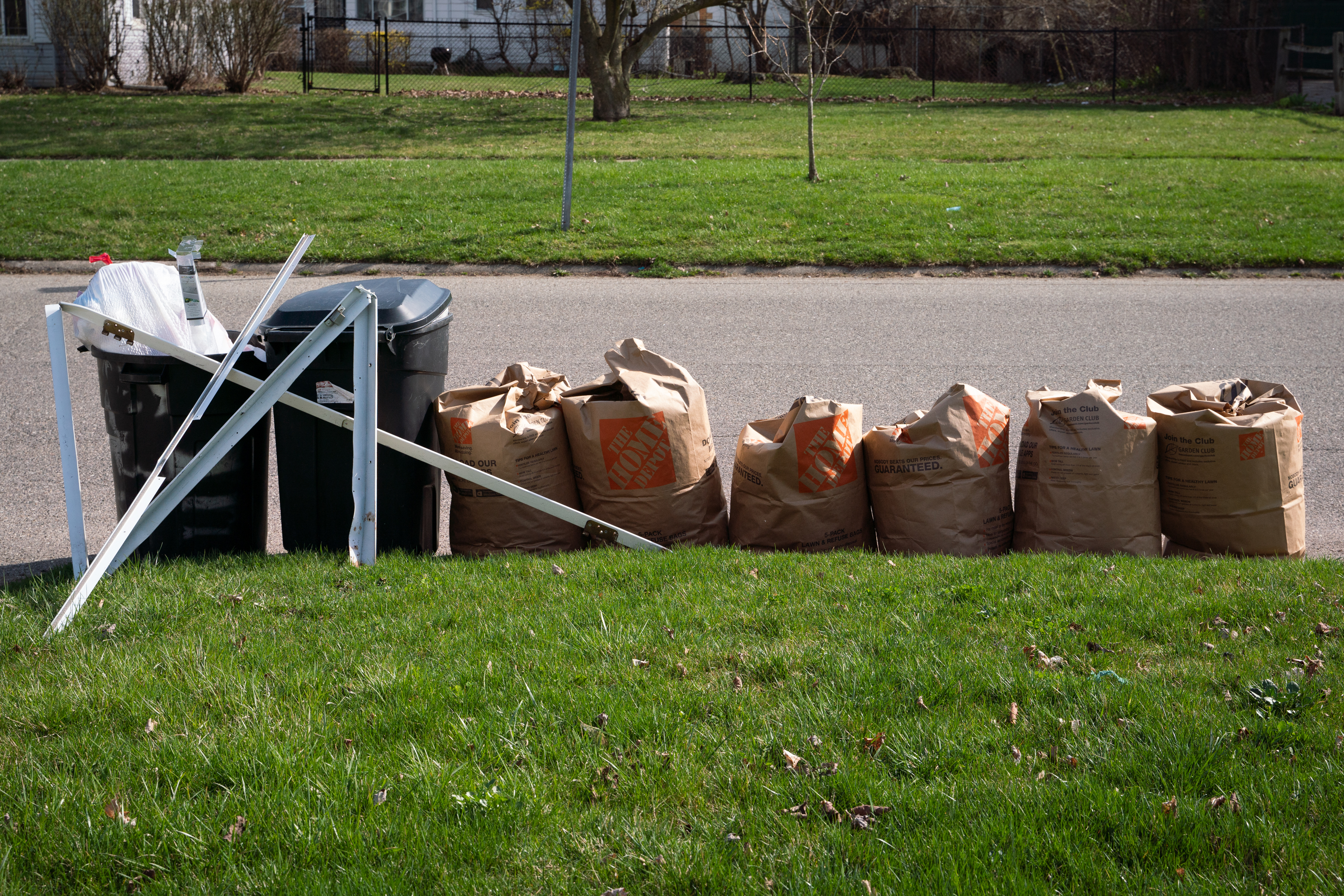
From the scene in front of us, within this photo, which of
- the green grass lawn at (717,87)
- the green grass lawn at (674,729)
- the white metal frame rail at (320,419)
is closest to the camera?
the green grass lawn at (674,729)

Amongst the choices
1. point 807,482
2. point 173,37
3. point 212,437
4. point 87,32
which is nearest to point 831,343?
→ point 807,482

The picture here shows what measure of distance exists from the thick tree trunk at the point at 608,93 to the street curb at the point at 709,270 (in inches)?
485

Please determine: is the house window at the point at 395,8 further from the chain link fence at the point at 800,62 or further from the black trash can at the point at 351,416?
the black trash can at the point at 351,416

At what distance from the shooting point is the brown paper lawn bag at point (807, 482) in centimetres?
441

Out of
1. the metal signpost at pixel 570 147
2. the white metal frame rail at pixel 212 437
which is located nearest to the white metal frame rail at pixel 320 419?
the white metal frame rail at pixel 212 437

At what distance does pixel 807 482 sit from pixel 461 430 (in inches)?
56.5

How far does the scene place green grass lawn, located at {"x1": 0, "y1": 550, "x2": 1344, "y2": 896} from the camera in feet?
7.87

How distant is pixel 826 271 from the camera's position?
10281mm

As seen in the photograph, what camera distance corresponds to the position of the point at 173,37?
2481 cm

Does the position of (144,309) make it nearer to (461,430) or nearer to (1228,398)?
(461,430)

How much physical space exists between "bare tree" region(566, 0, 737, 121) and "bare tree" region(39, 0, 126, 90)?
1103 cm

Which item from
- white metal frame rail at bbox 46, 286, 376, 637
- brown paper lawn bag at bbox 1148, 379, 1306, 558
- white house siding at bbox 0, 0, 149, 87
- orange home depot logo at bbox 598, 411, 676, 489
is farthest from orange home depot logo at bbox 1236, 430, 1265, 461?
white house siding at bbox 0, 0, 149, 87

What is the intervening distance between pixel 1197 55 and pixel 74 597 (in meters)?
31.8

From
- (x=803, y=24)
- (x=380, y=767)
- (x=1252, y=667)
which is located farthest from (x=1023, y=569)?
(x=803, y=24)
